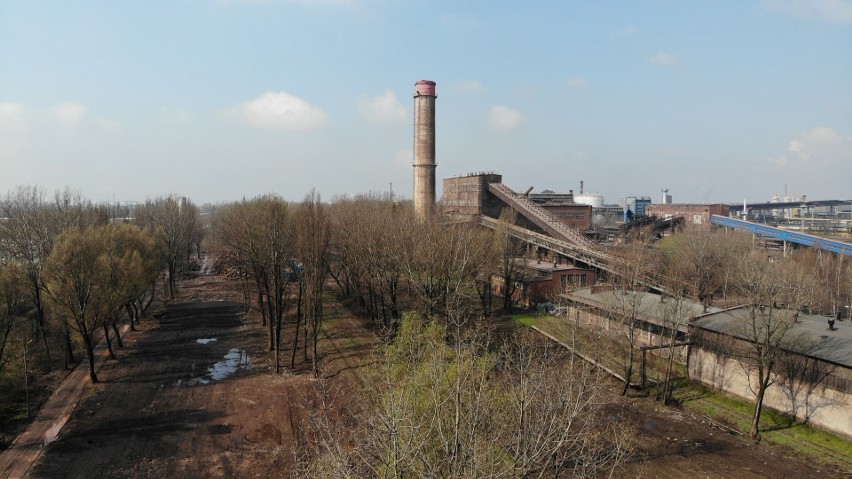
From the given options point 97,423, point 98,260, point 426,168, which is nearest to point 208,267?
point 426,168

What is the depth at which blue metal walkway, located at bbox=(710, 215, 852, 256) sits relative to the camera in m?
42.0

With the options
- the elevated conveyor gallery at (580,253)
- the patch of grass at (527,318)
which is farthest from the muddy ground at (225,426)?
the elevated conveyor gallery at (580,253)

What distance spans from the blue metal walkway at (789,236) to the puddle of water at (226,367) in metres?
46.8

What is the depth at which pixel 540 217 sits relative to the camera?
175 ft

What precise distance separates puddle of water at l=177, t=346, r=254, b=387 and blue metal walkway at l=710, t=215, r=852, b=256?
46.8 m

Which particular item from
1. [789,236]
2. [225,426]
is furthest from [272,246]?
[789,236]

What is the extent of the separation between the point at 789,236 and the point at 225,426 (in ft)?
186

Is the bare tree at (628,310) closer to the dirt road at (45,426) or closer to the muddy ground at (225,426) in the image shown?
the muddy ground at (225,426)

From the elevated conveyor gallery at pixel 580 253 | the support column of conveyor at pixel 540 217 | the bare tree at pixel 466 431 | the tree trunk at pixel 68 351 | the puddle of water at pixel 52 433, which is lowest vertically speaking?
the puddle of water at pixel 52 433

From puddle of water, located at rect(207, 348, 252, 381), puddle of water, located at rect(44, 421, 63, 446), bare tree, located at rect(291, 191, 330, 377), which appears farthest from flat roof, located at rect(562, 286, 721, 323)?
puddle of water, located at rect(44, 421, 63, 446)

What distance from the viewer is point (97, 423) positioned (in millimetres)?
18891

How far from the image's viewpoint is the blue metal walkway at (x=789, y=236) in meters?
42.0

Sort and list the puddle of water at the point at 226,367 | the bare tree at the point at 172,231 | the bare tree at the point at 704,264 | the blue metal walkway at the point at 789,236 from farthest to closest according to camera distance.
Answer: the bare tree at the point at 172,231, the blue metal walkway at the point at 789,236, the bare tree at the point at 704,264, the puddle of water at the point at 226,367

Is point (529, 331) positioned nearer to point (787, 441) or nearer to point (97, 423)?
point (787, 441)
